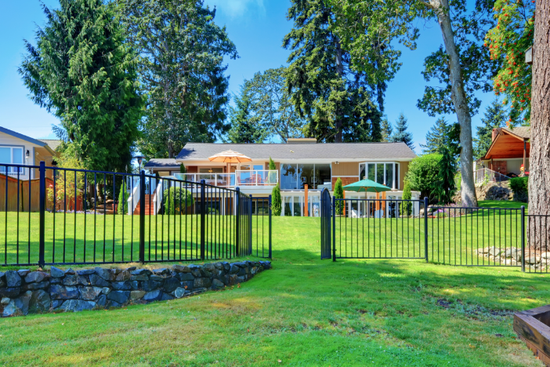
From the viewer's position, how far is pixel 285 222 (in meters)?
14.5

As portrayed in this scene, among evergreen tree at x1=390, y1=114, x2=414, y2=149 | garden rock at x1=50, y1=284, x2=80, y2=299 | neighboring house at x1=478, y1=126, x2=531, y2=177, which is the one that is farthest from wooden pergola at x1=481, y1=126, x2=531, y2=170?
garden rock at x1=50, y1=284, x2=80, y2=299

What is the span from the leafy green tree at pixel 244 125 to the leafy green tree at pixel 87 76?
17317mm

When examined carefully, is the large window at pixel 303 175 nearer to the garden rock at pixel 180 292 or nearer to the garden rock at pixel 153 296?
the garden rock at pixel 180 292

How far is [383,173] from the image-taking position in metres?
24.8

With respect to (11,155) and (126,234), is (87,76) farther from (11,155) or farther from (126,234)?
(126,234)

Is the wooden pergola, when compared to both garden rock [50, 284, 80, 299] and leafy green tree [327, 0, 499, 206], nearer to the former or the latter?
leafy green tree [327, 0, 499, 206]

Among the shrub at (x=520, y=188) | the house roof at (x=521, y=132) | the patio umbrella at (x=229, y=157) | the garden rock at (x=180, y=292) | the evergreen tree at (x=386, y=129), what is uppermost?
the evergreen tree at (x=386, y=129)

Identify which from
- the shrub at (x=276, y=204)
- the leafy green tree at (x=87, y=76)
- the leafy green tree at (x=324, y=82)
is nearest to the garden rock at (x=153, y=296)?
the shrub at (x=276, y=204)

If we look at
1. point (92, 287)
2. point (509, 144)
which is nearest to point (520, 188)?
point (509, 144)

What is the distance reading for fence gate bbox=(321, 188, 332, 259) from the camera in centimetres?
891

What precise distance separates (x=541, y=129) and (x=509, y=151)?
2559 centimetres

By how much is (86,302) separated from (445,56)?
1976 centimetres

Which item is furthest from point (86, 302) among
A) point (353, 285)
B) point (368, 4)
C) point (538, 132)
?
point (368, 4)

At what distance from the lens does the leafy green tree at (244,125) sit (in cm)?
4025
